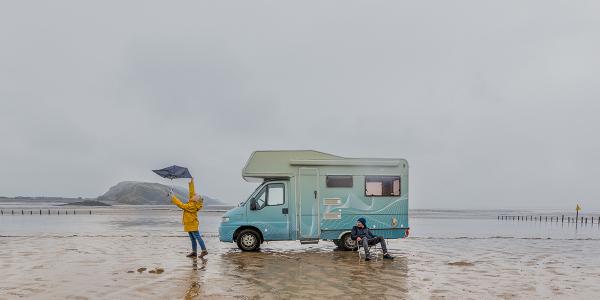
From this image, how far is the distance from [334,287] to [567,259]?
1119 cm

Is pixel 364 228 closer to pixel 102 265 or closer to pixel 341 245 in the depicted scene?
pixel 341 245

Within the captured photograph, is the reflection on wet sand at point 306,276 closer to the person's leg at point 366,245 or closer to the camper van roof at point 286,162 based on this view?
the person's leg at point 366,245

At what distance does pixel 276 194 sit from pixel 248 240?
6.70 feet

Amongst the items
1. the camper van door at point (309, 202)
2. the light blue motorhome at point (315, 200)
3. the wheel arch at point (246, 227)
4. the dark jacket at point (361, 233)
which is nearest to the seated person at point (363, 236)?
the dark jacket at point (361, 233)

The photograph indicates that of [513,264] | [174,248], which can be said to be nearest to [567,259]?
[513,264]

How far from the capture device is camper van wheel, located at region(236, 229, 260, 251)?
17297 mm

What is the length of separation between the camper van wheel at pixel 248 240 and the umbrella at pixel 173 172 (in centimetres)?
302

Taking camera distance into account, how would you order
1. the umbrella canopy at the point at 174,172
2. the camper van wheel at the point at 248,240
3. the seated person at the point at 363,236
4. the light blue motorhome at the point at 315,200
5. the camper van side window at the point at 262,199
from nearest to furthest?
the seated person at the point at 363,236 < the umbrella canopy at the point at 174,172 < the camper van wheel at the point at 248,240 < the light blue motorhome at the point at 315,200 < the camper van side window at the point at 262,199

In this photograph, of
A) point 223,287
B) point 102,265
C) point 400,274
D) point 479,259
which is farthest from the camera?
point 479,259

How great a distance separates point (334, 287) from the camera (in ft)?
34.3

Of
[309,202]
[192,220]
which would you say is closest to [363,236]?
[309,202]

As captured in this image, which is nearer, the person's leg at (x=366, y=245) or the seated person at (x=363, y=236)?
the person's leg at (x=366, y=245)

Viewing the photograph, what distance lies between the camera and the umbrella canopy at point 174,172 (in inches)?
662

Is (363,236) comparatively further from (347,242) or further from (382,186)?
→ (382,186)
